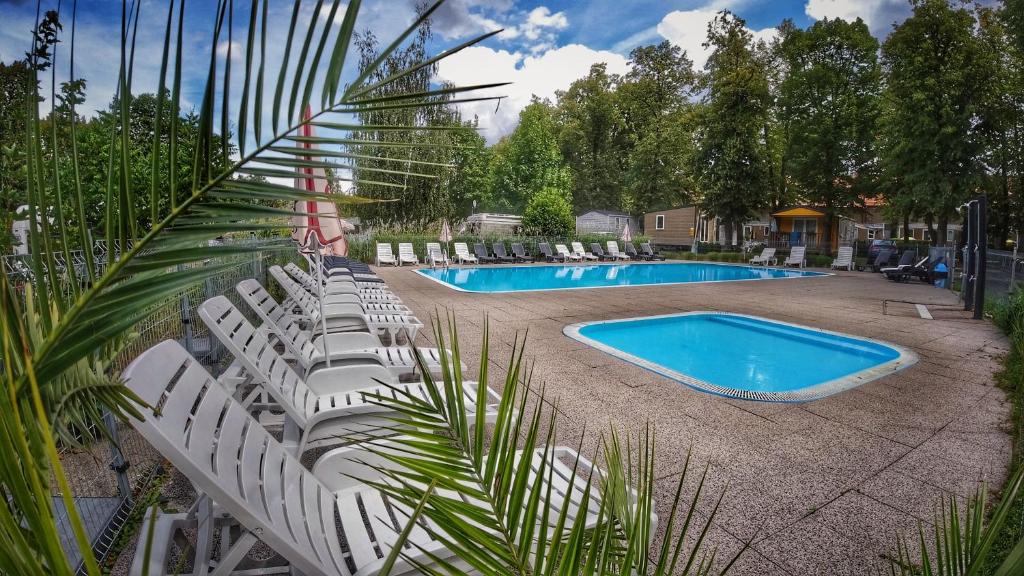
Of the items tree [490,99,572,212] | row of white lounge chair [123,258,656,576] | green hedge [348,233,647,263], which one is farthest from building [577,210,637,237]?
row of white lounge chair [123,258,656,576]

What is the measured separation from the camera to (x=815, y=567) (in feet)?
7.22

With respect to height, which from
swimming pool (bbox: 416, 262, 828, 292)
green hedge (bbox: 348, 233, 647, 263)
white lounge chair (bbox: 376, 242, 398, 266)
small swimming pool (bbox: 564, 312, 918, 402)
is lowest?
small swimming pool (bbox: 564, 312, 918, 402)

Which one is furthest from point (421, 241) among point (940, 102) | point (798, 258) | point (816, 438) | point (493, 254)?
point (940, 102)

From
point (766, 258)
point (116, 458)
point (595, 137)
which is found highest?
point (595, 137)

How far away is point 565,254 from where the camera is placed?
23094 mm

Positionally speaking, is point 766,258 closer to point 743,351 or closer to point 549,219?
point 549,219

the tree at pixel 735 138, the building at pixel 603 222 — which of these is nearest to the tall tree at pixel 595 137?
the building at pixel 603 222

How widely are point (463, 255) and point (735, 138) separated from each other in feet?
49.9

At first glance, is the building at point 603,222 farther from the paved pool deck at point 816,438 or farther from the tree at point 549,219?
the paved pool deck at point 816,438

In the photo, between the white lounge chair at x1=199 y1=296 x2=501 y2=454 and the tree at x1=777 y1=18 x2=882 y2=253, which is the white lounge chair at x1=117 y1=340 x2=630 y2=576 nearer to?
the white lounge chair at x1=199 y1=296 x2=501 y2=454

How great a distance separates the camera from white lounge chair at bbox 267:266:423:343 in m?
5.30

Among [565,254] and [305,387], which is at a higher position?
[565,254]

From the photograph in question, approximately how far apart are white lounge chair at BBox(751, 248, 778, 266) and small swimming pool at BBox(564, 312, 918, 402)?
16.1m

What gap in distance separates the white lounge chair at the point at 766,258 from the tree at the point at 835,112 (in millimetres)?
6240
